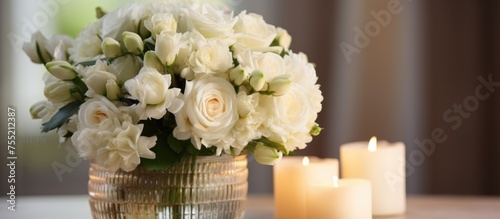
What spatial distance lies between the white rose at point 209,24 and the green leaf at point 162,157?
0.15 metres

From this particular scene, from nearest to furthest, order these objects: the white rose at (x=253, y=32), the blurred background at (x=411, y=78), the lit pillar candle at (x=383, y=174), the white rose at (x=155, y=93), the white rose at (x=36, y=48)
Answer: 1. the white rose at (x=155, y=93)
2. the white rose at (x=253, y=32)
3. the white rose at (x=36, y=48)
4. the lit pillar candle at (x=383, y=174)
5. the blurred background at (x=411, y=78)

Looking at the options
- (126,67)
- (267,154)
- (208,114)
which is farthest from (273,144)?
(126,67)

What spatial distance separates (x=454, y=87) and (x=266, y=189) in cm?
52

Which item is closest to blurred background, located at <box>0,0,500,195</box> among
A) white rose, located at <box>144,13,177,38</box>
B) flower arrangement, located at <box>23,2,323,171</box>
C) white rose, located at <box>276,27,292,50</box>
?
white rose, located at <box>276,27,292,50</box>

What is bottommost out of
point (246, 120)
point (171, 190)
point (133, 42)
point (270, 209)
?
point (270, 209)

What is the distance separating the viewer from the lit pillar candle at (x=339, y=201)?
1073mm

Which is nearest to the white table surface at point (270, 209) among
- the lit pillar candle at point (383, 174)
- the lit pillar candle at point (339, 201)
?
the lit pillar candle at point (383, 174)

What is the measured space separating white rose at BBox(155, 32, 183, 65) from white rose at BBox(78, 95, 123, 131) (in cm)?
9

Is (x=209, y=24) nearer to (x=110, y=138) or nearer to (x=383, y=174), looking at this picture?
(x=110, y=138)

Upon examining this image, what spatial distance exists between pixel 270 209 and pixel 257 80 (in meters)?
0.50

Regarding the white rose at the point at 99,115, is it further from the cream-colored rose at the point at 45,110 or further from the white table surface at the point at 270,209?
the white table surface at the point at 270,209

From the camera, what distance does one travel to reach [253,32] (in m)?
1.00

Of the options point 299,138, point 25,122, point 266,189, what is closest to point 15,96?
point 25,122

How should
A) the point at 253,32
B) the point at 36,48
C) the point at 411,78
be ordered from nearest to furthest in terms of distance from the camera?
the point at 253,32
the point at 36,48
the point at 411,78
